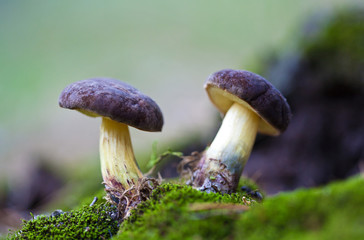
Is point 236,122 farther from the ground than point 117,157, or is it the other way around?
point 236,122

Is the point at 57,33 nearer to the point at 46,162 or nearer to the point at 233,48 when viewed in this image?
the point at 233,48

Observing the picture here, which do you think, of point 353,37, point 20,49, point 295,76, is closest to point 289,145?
point 295,76

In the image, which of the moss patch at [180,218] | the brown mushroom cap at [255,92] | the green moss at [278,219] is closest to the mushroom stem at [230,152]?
the brown mushroom cap at [255,92]

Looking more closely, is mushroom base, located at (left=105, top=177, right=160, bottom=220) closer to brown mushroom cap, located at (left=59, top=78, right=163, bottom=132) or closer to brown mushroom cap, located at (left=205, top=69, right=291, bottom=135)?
brown mushroom cap, located at (left=59, top=78, right=163, bottom=132)

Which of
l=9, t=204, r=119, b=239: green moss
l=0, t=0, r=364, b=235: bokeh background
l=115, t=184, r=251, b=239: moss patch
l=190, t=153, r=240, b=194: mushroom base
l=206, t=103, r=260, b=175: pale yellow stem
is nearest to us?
l=115, t=184, r=251, b=239: moss patch

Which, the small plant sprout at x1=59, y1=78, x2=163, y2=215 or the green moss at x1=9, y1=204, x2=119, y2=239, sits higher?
the small plant sprout at x1=59, y1=78, x2=163, y2=215

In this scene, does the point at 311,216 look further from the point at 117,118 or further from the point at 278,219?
the point at 117,118

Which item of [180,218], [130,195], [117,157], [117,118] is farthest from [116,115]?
[180,218]

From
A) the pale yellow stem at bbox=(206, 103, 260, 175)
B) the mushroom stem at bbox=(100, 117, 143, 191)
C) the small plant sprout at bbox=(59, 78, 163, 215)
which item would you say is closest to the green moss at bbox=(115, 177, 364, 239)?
the small plant sprout at bbox=(59, 78, 163, 215)
